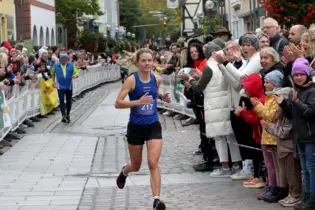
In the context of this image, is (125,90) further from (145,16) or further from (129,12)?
(145,16)

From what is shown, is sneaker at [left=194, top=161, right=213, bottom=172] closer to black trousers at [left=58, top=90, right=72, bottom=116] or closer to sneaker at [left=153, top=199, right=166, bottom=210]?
sneaker at [left=153, top=199, right=166, bottom=210]

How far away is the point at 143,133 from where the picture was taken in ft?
31.9

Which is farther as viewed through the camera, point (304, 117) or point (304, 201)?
point (304, 201)

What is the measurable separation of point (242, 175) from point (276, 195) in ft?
5.59

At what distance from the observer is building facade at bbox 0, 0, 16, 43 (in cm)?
3784

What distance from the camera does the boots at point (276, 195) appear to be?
9.70 meters

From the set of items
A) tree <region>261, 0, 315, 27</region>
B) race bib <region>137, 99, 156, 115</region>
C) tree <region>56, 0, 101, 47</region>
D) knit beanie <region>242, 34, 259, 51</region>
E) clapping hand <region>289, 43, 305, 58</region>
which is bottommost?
race bib <region>137, 99, 156, 115</region>

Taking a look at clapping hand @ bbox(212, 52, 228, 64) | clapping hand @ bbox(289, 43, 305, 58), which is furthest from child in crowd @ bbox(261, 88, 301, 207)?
clapping hand @ bbox(212, 52, 228, 64)

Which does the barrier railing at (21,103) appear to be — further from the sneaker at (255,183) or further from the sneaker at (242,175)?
the sneaker at (255,183)

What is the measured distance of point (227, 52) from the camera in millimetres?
11023

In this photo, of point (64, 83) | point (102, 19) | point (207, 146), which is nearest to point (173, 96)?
point (64, 83)

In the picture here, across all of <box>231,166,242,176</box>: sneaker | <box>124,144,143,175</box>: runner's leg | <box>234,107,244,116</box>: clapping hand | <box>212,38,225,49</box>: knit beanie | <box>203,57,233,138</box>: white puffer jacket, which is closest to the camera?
<box>124,144,143,175</box>: runner's leg

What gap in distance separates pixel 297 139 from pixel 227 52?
2361mm

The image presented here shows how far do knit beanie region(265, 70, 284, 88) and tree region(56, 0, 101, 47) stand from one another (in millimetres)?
49300
